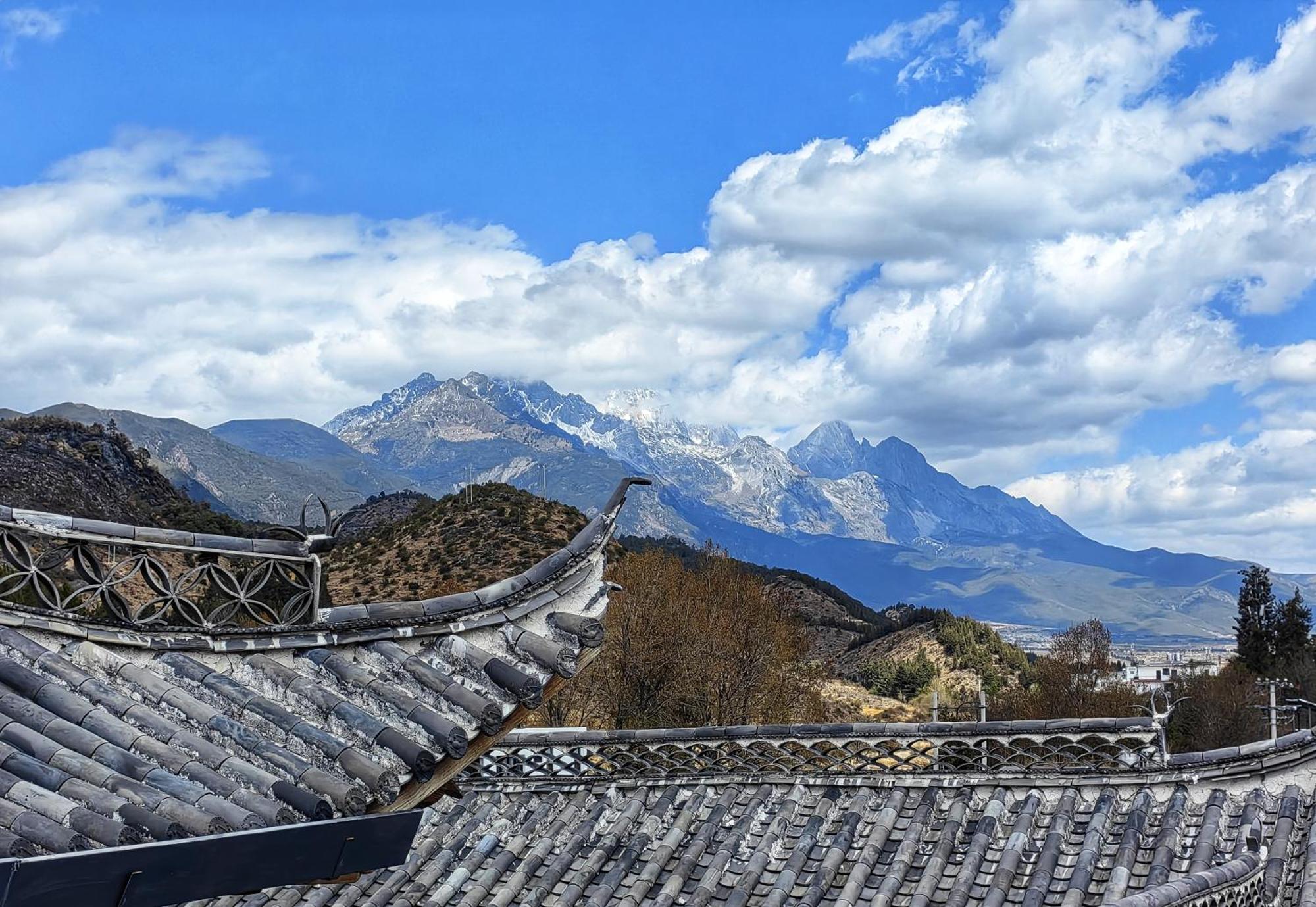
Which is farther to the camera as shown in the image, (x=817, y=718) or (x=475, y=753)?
(x=817, y=718)

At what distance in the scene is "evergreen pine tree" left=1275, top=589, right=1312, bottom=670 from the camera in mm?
58500

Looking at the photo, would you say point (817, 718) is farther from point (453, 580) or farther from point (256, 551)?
point (256, 551)

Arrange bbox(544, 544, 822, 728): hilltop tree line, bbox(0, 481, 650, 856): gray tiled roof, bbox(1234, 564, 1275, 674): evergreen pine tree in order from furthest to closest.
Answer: bbox(1234, 564, 1275, 674): evergreen pine tree → bbox(544, 544, 822, 728): hilltop tree line → bbox(0, 481, 650, 856): gray tiled roof

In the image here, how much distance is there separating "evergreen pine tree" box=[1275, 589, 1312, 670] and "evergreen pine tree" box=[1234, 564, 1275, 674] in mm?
269

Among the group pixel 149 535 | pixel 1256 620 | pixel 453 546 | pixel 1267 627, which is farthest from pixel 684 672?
pixel 1256 620

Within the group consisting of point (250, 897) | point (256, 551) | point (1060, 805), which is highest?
point (256, 551)

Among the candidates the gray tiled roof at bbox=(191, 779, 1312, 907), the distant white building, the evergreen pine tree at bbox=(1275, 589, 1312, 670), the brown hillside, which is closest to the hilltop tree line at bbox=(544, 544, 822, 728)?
the brown hillside

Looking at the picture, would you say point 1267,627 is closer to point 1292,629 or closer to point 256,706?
point 1292,629

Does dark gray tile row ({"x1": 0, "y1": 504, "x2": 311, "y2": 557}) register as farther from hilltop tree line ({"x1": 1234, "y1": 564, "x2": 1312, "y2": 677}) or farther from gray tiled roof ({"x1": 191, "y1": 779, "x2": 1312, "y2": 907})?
hilltop tree line ({"x1": 1234, "y1": 564, "x2": 1312, "y2": 677})

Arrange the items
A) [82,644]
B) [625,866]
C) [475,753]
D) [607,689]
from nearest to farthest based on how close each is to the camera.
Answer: [82,644] → [475,753] → [625,866] → [607,689]

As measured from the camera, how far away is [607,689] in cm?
3838

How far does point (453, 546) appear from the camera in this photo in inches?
2372

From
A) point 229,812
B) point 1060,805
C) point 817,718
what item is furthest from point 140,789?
point 817,718

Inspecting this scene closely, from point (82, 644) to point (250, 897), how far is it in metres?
3.51
